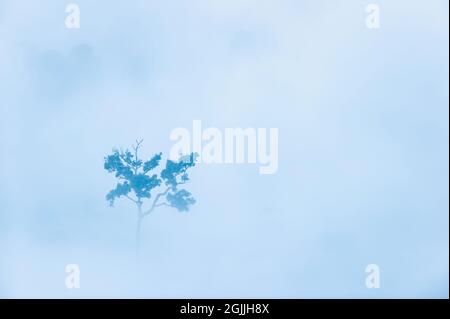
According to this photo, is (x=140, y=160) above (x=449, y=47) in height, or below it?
below

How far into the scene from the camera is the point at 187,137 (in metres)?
3.33

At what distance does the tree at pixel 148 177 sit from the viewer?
11.1ft

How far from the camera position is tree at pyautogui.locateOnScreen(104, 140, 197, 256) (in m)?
3.37

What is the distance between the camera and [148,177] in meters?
3.56

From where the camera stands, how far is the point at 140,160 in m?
3.43

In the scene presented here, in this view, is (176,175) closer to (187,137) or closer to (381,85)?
(187,137)

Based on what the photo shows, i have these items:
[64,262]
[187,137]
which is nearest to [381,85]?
[187,137]
